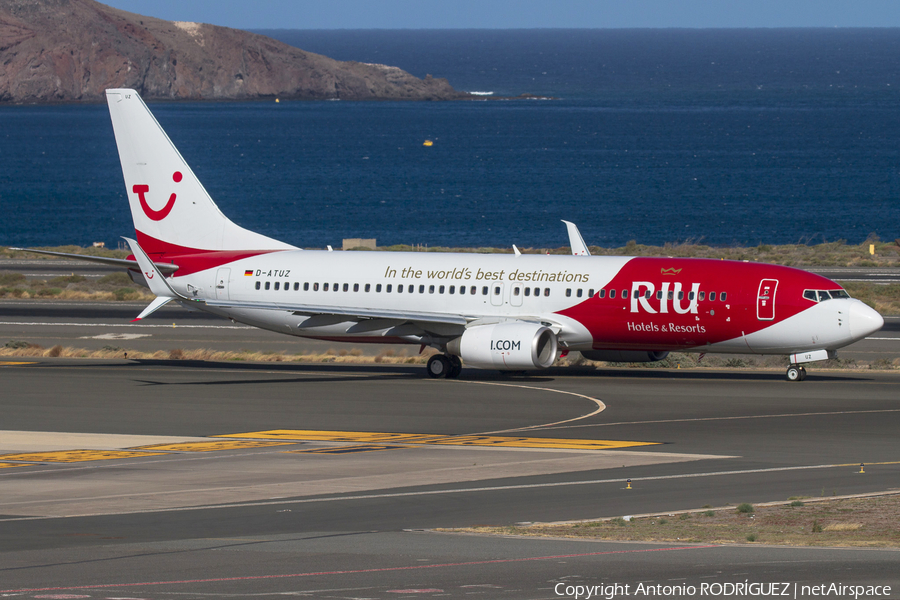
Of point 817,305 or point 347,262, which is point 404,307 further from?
point 817,305

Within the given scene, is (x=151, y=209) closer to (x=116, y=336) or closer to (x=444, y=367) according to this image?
(x=116, y=336)

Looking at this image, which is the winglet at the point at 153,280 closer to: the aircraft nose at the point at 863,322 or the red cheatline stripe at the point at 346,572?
the aircraft nose at the point at 863,322

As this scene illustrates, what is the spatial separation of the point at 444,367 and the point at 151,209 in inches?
525

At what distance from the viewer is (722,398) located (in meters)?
37.2

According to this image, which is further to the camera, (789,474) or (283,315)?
(283,315)

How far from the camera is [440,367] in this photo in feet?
142

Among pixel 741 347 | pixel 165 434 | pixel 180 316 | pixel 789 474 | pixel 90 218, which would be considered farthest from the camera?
pixel 90 218

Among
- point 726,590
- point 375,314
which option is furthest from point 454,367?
point 726,590

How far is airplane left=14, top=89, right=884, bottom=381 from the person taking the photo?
130ft

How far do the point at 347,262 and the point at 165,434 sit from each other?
14427 millimetres

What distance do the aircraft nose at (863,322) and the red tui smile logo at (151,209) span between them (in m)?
24.9

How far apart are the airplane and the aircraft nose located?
4 centimetres

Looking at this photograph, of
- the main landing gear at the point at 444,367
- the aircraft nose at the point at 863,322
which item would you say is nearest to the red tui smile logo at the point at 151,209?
the main landing gear at the point at 444,367

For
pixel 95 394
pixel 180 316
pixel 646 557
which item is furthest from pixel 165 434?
pixel 180 316
